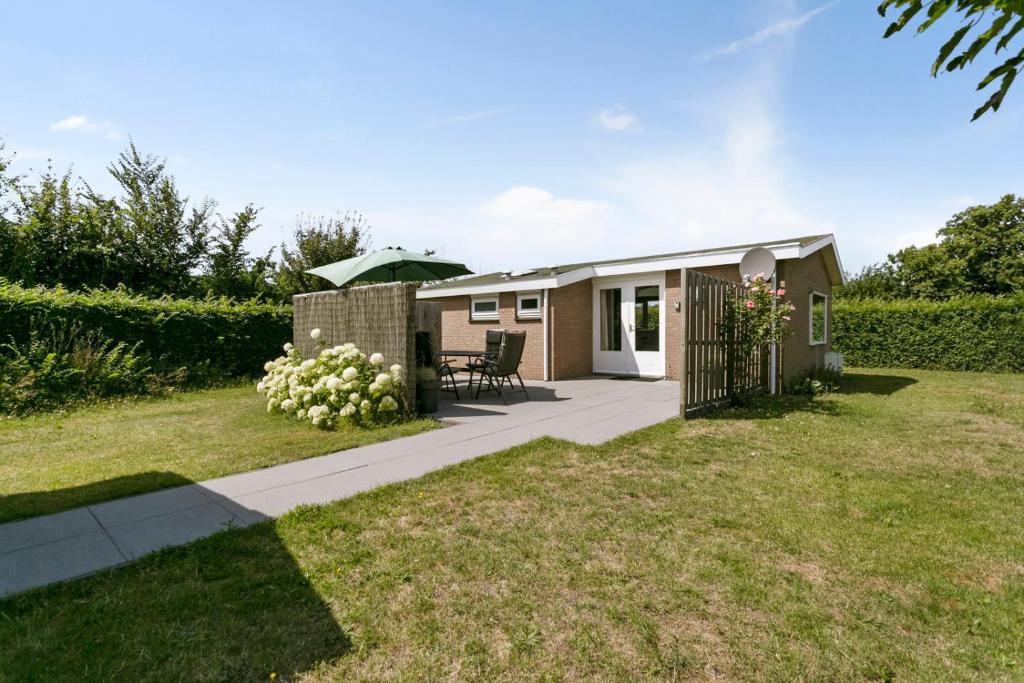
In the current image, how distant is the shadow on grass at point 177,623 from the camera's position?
193 cm

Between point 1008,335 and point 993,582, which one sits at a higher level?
point 1008,335

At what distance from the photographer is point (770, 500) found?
3.79 metres

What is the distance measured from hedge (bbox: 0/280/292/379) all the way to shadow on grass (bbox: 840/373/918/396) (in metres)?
13.7

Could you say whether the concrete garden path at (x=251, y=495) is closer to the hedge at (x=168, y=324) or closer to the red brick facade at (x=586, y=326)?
the red brick facade at (x=586, y=326)

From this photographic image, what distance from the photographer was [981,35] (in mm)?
1739

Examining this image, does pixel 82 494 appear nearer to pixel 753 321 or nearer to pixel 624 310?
pixel 753 321

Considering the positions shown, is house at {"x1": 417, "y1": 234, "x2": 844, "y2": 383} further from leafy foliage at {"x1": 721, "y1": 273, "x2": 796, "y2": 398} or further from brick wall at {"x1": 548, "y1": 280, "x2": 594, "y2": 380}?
leafy foliage at {"x1": 721, "y1": 273, "x2": 796, "y2": 398}

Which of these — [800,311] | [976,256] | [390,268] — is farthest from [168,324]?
[976,256]

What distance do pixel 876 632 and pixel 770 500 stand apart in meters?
1.65

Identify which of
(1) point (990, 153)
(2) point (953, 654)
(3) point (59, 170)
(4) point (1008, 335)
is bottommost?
(2) point (953, 654)

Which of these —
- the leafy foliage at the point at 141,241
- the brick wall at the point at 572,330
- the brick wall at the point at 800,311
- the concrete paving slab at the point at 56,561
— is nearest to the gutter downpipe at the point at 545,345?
the brick wall at the point at 572,330

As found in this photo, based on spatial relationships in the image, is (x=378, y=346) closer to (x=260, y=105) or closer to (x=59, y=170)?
(x=260, y=105)

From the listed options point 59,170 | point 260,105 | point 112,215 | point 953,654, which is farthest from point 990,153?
point 59,170

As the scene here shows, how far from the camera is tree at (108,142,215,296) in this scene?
15266 millimetres
